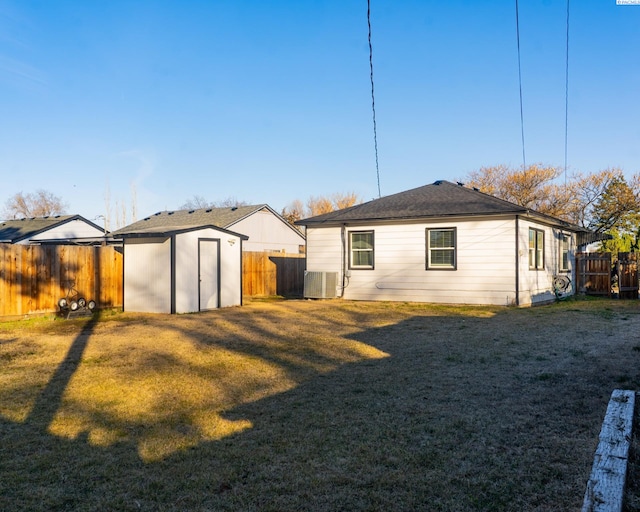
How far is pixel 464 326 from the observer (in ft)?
33.5

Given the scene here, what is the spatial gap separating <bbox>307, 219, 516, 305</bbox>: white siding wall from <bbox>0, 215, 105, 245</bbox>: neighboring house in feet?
59.1

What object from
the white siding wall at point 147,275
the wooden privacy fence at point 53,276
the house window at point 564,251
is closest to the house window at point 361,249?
the white siding wall at point 147,275

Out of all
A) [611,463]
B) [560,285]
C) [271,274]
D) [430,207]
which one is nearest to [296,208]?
[271,274]

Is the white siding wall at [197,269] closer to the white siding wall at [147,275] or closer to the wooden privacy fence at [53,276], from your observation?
the white siding wall at [147,275]

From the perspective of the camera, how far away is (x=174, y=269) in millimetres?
12805

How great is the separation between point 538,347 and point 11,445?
719 cm

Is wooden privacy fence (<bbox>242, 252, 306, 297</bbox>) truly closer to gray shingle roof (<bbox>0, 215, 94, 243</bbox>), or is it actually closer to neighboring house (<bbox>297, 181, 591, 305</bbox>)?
neighboring house (<bbox>297, 181, 591, 305</bbox>)

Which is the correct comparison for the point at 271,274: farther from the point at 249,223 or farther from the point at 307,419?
the point at 307,419

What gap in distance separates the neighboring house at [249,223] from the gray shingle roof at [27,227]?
→ 3.74 meters

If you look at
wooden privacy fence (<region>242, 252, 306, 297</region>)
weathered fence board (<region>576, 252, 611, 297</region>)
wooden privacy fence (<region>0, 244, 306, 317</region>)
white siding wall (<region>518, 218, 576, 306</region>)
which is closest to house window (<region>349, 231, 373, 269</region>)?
wooden privacy fence (<region>242, 252, 306, 297</region>)

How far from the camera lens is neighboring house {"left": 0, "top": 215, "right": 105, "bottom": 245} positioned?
28016 millimetres

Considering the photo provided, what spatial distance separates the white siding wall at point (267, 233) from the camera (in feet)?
98.1

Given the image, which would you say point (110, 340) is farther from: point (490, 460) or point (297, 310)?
point (490, 460)

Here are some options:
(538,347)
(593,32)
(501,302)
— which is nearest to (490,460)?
(538,347)
